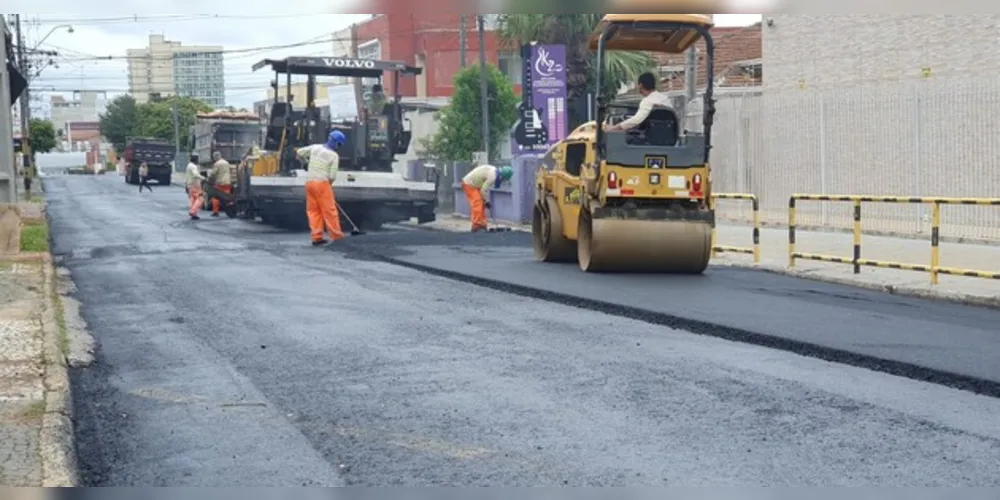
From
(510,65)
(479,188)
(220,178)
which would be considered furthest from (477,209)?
(510,65)

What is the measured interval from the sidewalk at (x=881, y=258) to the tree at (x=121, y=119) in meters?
79.3

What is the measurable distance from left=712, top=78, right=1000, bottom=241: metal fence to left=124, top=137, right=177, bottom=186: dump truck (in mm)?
37273

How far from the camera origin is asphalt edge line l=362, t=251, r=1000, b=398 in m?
7.82

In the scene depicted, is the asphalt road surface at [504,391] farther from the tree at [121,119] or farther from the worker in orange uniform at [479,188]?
the tree at [121,119]

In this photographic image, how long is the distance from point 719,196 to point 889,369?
8.25 m

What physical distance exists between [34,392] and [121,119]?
9315 cm

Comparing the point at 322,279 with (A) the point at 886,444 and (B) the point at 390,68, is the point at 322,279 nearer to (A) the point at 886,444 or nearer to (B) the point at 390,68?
(A) the point at 886,444

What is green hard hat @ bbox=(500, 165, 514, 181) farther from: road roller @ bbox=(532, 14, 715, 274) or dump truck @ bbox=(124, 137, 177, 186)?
dump truck @ bbox=(124, 137, 177, 186)

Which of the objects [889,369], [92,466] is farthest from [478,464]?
[889,369]

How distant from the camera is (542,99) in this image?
2595 cm

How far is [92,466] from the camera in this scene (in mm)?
5941

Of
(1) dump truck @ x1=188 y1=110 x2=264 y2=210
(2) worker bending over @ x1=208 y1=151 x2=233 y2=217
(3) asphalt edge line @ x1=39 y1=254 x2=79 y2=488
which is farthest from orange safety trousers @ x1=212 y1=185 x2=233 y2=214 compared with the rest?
(3) asphalt edge line @ x1=39 y1=254 x2=79 y2=488

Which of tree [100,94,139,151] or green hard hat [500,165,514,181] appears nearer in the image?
green hard hat [500,165,514,181]

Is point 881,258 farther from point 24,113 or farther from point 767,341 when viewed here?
point 24,113
